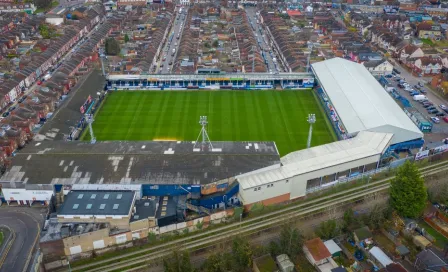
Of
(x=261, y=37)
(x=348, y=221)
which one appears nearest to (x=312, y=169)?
(x=348, y=221)

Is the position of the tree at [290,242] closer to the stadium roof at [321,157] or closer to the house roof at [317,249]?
the house roof at [317,249]

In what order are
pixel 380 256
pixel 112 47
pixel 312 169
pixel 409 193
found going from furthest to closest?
1. pixel 112 47
2. pixel 312 169
3. pixel 409 193
4. pixel 380 256

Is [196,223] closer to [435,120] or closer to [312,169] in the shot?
[312,169]

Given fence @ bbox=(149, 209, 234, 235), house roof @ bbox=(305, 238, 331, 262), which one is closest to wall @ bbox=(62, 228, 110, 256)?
fence @ bbox=(149, 209, 234, 235)

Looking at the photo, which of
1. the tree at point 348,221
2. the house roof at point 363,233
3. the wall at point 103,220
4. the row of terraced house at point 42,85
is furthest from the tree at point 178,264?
the row of terraced house at point 42,85

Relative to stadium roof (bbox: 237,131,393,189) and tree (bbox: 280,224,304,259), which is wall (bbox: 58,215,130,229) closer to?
stadium roof (bbox: 237,131,393,189)
